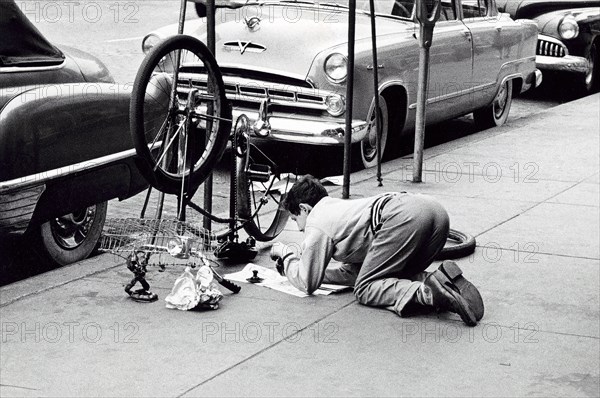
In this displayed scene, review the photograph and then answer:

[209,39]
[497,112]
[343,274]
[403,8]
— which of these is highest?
[209,39]


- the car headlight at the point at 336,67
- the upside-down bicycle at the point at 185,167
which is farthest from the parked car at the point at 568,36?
the upside-down bicycle at the point at 185,167

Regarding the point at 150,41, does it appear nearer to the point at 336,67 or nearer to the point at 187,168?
the point at 336,67

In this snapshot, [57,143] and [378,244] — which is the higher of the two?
[57,143]

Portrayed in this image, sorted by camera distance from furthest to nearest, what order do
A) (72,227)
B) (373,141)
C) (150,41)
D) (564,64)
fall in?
(564,64) → (150,41) → (373,141) → (72,227)

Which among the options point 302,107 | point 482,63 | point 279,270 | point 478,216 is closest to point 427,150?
point 482,63

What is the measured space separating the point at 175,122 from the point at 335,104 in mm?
2964

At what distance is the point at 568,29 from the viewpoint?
49.0 ft

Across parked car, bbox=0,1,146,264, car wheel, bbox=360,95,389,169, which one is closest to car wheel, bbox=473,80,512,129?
car wheel, bbox=360,95,389,169

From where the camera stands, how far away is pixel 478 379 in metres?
4.77

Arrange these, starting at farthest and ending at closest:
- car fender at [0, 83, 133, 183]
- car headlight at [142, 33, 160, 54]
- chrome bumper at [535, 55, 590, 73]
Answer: chrome bumper at [535, 55, 590, 73] < car headlight at [142, 33, 160, 54] < car fender at [0, 83, 133, 183]

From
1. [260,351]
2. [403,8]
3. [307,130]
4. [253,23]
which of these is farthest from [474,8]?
[260,351]

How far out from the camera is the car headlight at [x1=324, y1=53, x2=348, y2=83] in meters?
9.05

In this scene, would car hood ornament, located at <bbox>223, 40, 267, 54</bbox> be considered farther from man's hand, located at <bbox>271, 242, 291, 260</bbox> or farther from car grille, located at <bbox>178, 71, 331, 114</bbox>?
man's hand, located at <bbox>271, 242, 291, 260</bbox>

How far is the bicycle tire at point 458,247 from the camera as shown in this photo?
22.1 feet
